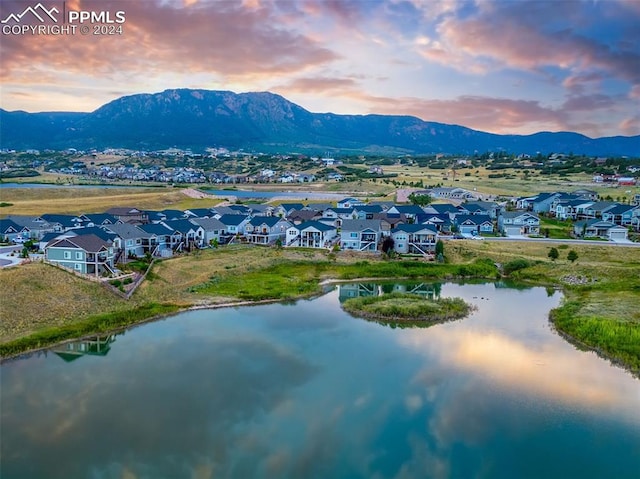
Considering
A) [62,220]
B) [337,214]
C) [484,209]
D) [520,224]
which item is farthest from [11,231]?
[484,209]

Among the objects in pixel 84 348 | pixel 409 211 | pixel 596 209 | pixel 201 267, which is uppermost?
pixel 596 209

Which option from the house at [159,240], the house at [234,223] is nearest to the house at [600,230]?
the house at [234,223]

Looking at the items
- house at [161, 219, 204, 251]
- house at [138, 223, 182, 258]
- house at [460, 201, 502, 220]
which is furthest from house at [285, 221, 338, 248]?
house at [460, 201, 502, 220]

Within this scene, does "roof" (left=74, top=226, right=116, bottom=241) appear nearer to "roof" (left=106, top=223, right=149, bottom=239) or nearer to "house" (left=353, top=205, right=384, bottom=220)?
"roof" (left=106, top=223, right=149, bottom=239)

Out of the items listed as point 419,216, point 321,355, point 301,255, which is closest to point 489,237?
point 419,216

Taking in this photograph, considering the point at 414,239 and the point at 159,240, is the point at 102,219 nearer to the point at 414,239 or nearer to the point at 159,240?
the point at 159,240

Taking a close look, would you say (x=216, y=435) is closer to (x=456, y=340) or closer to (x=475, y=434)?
(x=475, y=434)
